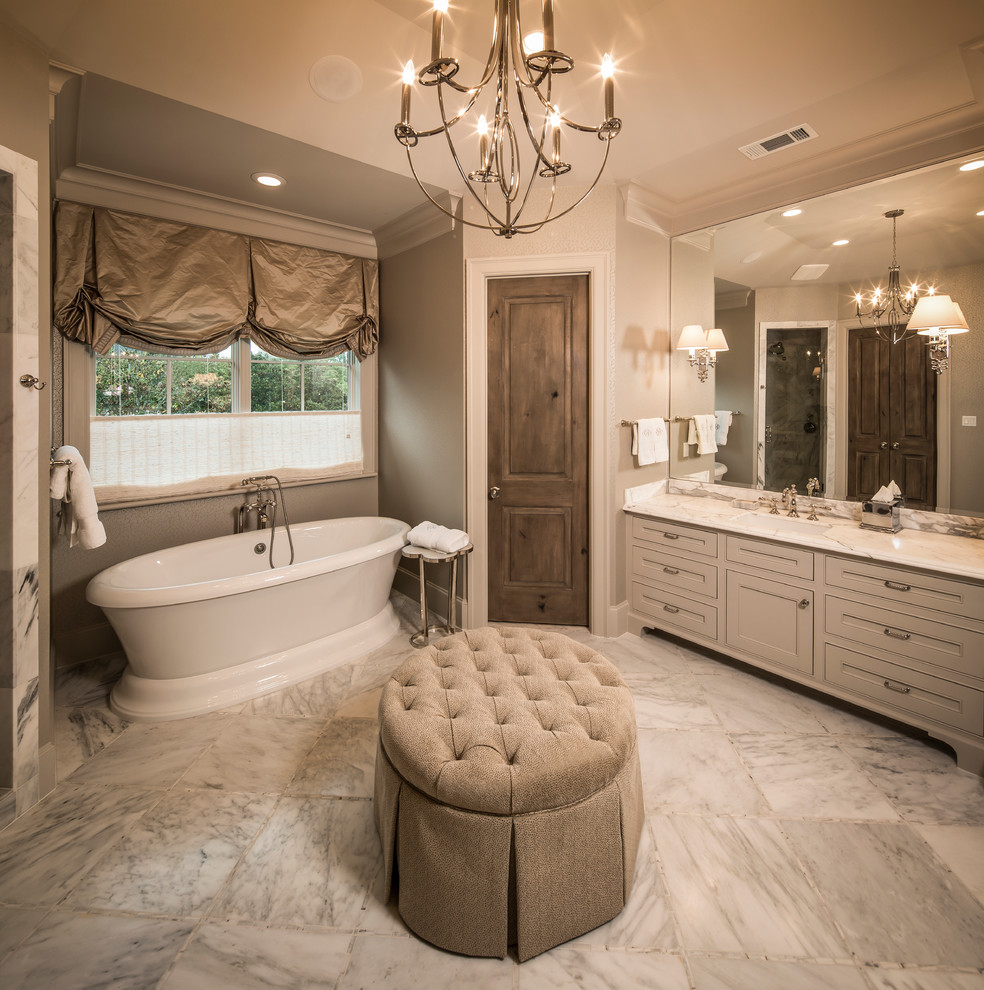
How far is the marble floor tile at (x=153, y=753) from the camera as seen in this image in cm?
208

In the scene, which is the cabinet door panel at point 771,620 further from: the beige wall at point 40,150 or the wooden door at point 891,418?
the beige wall at point 40,150

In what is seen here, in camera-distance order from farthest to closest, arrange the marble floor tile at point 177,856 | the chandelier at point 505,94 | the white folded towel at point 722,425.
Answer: the white folded towel at point 722,425, the marble floor tile at point 177,856, the chandelier at point 505,94

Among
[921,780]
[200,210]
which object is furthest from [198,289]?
[921,780]

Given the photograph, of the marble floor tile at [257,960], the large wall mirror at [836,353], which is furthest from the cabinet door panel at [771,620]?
the marble floor tile at [257,960]

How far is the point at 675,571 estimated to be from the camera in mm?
3123

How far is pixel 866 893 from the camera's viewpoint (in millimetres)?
1584

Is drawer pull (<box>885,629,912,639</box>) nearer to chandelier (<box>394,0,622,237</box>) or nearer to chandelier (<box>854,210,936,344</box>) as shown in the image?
chandelier (<box>854,210,936,344</box>)

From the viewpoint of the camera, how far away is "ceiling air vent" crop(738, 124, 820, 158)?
253 centimetres

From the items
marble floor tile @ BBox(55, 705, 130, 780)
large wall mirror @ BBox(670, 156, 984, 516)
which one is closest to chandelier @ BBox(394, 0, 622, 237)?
large wall mirror @ BBox(670, 156, 984, 516)

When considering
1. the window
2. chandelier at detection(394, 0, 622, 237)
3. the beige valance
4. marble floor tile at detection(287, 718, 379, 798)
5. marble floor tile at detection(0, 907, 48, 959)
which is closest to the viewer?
chandelier at detection(394, 0, 622, 237)

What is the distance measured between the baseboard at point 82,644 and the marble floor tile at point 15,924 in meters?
1.70

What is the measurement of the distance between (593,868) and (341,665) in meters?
1.89

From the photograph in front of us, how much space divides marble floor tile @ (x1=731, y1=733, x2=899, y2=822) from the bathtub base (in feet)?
6.51

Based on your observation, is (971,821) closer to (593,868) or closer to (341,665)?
(593,868)
